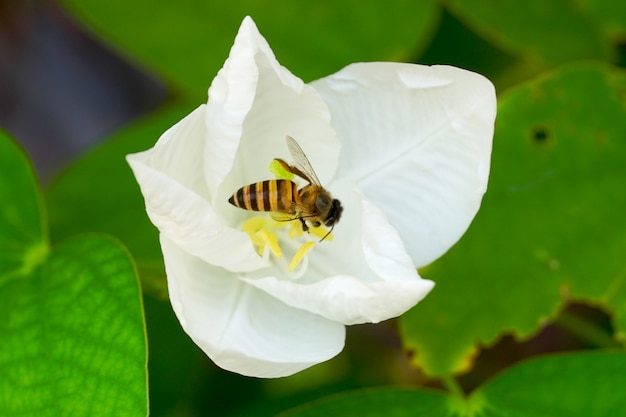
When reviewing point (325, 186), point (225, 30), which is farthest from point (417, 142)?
point (225, 30)

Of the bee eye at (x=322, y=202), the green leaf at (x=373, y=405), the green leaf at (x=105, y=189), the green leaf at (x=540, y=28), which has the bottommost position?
the green leaf at (x=373, y=405)

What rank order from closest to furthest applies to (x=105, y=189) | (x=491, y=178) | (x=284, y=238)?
(x=284, y=238) < (x=491, y=178) < (x=105, y=189)

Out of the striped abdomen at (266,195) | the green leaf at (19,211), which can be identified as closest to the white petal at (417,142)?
the striped abdomen at (266,195)

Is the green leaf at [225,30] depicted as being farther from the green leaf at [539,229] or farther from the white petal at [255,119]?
the white petal at [255,119]

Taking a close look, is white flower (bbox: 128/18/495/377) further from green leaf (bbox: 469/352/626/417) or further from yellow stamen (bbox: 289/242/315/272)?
green leaf (bbox: 469/352/626/417)

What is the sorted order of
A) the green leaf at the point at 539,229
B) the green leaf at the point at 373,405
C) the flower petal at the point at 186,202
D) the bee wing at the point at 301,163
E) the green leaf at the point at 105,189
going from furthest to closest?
the green leaf at the point at 105,189 → the green leaf at the point at 539,229 → the green leaf at the point at 373,405 → the bee wing at the point at 301,163 → the flower petal at the point at 186,202

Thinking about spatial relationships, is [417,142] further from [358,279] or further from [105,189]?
[105,189]

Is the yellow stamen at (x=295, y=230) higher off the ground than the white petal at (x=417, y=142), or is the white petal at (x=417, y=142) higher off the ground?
the white petal at (x=417, y=142)
